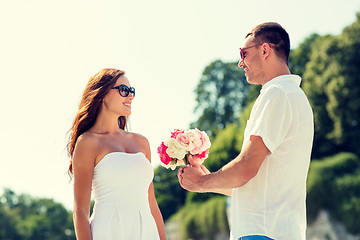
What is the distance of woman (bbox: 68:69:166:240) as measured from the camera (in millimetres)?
5352

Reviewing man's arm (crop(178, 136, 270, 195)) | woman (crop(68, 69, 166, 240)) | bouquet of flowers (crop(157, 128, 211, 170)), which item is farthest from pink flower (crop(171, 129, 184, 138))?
man's arm (crop(178, 136, 270, 195))

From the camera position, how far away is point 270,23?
4734 mm

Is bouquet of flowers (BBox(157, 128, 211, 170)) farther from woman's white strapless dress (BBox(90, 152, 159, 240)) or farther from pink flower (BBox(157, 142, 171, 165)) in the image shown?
woman's white strapless dress (BBox(90, 152, 159, 240))

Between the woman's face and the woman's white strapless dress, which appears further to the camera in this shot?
the woman's face

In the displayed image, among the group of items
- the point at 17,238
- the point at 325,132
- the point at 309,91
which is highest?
the point at 309,91

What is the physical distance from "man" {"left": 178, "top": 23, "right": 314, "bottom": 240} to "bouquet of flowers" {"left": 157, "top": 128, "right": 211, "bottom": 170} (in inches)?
35.4

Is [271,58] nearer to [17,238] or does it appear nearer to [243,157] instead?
A: [243,157]

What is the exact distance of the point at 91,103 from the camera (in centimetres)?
571

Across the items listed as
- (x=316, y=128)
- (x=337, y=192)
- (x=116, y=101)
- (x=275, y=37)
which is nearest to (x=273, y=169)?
(x=275, y=37)

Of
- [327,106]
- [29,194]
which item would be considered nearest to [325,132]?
[327,106]

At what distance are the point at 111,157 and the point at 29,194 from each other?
9639 centimetres

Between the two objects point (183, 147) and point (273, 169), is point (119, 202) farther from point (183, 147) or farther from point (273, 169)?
point (273, 169)

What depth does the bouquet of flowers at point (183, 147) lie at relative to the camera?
17.5ft

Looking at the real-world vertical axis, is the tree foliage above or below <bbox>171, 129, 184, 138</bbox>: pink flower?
below
